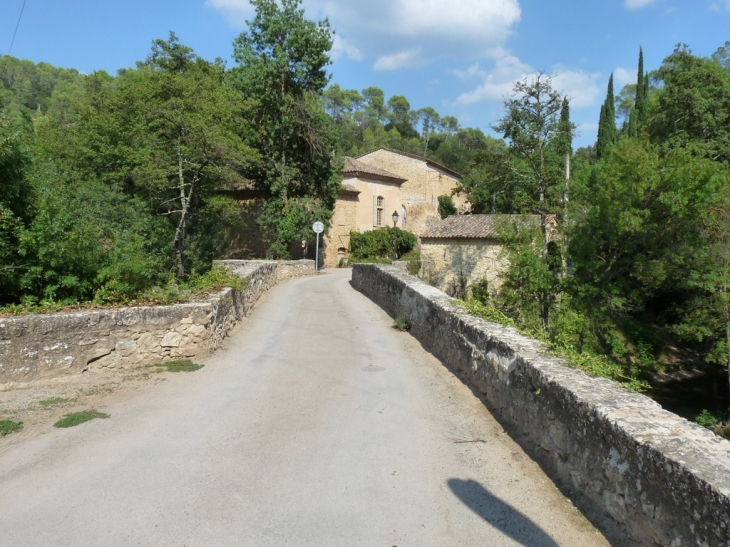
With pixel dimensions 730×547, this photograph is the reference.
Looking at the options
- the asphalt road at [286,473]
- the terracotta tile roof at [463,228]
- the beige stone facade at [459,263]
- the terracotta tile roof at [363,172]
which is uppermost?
the terracotta tile roof at [363,172]

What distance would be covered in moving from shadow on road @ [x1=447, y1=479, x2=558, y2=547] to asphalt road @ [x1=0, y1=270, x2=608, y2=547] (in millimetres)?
14

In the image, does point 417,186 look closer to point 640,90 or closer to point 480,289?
point 640,90

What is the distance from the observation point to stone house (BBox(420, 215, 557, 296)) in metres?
24.5

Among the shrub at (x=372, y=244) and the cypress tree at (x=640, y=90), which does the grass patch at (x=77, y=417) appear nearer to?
the shrub at (x=372, y=244)

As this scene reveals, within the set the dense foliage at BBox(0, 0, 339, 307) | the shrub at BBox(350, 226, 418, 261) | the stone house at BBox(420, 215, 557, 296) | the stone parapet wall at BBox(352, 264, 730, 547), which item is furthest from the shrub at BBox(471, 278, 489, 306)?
the stone parapet wall at BBox(352, 264, 730, 547)

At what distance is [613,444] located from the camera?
144 inches

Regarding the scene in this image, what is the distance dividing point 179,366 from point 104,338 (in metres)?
1.24

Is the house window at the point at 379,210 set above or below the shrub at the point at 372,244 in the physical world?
above

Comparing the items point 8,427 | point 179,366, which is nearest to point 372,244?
point 179,366

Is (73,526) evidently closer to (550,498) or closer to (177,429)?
(177,429)

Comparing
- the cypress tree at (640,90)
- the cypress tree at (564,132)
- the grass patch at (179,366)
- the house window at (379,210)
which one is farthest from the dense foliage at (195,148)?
the cypress tree at (640,90)

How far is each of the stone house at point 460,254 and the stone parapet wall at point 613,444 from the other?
18.0 metres

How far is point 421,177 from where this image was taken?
4884cm

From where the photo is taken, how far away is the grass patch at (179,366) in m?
8.10
